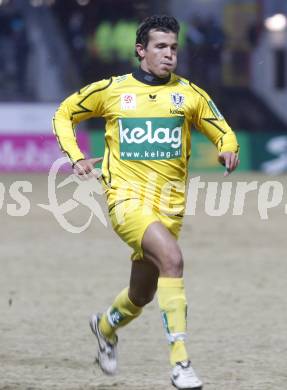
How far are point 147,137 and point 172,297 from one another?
110cm

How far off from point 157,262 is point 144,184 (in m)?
0.61

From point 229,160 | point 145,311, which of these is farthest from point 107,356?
point 145,311

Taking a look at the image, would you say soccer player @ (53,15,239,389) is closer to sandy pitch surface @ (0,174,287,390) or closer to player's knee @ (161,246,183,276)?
player's knee @ (161,246,183,276)

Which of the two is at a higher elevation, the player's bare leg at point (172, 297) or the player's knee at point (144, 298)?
the player's bare leg at point (172, 297)

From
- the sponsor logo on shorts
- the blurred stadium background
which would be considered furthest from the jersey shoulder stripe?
the blurred stadium background

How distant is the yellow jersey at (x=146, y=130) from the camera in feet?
22.8

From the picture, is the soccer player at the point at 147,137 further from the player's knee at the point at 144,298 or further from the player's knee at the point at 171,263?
the player's knee at the point at 171,263

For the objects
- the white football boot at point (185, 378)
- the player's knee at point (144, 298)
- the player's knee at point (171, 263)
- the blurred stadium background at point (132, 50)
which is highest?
the player's knee at point (171, 263)

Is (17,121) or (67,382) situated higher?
(67,382)

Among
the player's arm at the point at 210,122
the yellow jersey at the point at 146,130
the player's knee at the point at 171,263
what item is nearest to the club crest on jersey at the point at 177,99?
the yellow jersey at the point at 146,130

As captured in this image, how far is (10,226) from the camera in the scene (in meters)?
15.8

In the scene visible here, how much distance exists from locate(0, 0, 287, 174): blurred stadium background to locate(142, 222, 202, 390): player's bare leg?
17855 millimetres

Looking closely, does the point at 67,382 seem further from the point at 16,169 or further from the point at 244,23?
the point at 244,23

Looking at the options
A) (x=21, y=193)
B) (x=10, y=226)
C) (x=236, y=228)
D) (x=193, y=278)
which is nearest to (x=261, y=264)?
(x=193, y=278)
